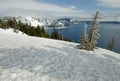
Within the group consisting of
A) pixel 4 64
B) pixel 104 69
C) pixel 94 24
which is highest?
pixel 94 24

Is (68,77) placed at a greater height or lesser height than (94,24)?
lesser

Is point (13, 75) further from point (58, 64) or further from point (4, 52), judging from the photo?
point (4, 52)

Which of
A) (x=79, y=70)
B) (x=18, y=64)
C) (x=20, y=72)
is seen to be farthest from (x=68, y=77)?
(x=18, y=64)

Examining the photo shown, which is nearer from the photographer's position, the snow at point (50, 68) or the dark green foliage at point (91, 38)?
the snow at point (50, 68)

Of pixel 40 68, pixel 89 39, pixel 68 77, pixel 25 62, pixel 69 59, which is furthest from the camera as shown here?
pixel 89 39

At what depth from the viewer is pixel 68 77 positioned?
584 inches

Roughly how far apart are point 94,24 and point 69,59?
507 inches

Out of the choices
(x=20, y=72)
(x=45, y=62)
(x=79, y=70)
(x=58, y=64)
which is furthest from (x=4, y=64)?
(x=79, y=70)

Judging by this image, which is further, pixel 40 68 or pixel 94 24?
pixel 94 24

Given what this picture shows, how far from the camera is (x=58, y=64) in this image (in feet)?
58.2

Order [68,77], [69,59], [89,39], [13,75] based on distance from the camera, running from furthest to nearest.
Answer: [89,39] → [69,59] → [68,77] → [13,75]

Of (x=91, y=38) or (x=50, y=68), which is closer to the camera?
(x=50, y=68)

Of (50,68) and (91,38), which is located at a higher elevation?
(91,38)

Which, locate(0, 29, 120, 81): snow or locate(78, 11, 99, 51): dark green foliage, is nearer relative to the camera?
locate(0, 29, 120, 81): snow
